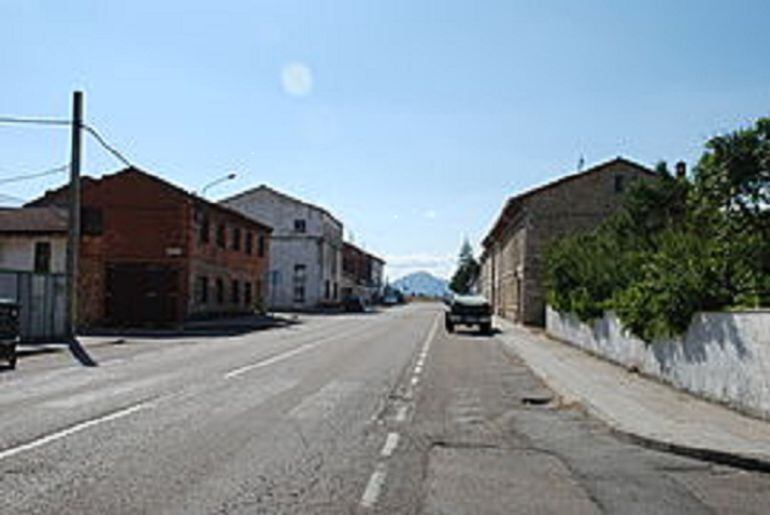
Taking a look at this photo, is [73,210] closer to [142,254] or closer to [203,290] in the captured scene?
[142,254]

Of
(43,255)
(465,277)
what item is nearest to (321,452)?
(43,255)

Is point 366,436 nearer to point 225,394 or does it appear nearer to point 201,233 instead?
point 225,394

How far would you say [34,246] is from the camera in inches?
1609

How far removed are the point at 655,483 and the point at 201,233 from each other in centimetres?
3890

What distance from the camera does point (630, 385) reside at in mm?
16656

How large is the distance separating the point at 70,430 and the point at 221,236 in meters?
39.2

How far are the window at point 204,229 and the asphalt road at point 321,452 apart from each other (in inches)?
1064

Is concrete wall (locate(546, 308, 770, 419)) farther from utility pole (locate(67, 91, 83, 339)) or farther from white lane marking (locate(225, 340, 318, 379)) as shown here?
utility pole (locate(67, 91, 83, 339))

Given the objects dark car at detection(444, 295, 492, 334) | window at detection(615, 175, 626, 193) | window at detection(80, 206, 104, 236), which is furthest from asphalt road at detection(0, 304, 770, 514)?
window at detection(615, 175, 626, 193)

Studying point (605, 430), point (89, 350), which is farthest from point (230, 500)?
point (89, 350)

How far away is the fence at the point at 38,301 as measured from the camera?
1062 inches

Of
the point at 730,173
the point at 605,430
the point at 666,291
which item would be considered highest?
the point at 730,173

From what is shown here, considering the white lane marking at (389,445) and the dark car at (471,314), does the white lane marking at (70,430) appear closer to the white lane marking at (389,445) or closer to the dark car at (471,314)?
the white lane marking at (389,445)

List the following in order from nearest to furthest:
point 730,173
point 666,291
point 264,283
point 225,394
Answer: point 225,394, point 666,291, point 730,173, point 264,283
